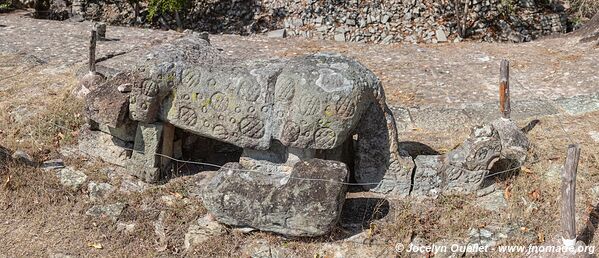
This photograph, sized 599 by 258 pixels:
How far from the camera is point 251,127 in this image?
6.25m

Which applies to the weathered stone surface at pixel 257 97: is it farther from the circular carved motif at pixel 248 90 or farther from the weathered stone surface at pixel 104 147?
the weathered stone surface at pixel 104 147

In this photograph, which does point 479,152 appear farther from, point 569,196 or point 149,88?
point 149,88

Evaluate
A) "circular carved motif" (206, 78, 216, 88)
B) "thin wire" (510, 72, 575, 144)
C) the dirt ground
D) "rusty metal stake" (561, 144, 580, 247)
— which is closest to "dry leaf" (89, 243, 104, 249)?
the dirt ground

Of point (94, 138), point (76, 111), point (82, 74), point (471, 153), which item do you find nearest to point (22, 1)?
point (82, 74)

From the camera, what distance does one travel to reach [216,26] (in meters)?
16.3

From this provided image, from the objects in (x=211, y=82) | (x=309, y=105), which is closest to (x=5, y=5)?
(x=211, y=82)

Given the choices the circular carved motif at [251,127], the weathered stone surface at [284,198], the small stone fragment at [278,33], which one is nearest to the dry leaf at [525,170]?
the weathered stone surface at [284,198]

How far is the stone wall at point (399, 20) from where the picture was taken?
1484cm

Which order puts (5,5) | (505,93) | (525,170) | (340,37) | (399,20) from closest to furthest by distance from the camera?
(525,170) < (505,93) < (340,37) < (5,5) < (399,20)

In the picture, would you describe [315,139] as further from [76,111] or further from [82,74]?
[82,74]

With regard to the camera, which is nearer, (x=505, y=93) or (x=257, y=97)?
(x=257, y=97)

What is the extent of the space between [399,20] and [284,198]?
1000 centimetres

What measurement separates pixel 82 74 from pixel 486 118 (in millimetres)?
5943

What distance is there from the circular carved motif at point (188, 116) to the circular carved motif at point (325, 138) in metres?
1.19
